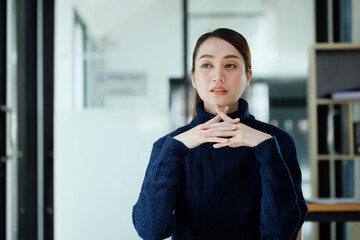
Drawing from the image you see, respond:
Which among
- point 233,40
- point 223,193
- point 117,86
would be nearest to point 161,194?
point 223,193

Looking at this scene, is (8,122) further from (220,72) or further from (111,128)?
(220,72)

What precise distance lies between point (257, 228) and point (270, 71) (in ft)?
7.97

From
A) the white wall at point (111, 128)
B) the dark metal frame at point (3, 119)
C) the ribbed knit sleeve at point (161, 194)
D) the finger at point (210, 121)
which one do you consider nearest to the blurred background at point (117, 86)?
the white wall at point (111, 128)

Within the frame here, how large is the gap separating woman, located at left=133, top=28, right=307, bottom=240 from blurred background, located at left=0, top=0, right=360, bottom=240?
199 cm

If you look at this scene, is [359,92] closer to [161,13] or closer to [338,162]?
[338,162]

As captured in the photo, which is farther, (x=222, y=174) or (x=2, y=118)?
(x=2, y=118)

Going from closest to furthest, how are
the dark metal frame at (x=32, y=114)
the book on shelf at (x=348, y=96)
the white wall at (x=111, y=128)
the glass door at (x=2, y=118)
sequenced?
the glass door at (x=2, y=118) → the book on shelf at (x=348, y=96) → the dark metal frame at (x=32, y=114) → the white wall at (x=111, y=128)

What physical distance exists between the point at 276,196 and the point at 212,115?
0.24 meters

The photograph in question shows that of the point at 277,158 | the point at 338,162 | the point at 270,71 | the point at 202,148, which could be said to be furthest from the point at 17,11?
the point at 338,162

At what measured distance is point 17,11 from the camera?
268cm

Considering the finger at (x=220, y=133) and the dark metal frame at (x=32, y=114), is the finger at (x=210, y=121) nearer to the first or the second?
the finger at (x=220, y=133)

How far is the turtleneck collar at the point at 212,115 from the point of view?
37.1 inches

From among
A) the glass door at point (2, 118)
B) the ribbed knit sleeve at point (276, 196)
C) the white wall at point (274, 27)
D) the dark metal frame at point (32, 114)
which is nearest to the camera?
the ribbed knit sleeve at point (276, 196)

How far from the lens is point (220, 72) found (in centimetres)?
88
